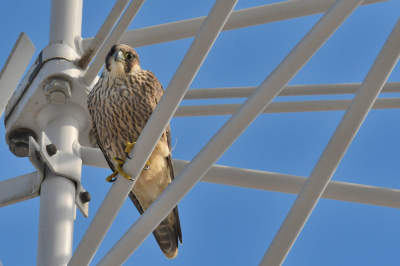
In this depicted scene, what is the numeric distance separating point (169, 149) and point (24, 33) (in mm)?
1276

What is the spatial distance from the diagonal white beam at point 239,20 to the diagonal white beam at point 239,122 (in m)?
1.47

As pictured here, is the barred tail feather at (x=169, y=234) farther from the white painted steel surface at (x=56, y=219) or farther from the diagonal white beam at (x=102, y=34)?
the diagonal white beam at (x=102, y=34)

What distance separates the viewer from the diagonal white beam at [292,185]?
2.95 meters

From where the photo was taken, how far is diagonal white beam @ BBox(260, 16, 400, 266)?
89.4 inches

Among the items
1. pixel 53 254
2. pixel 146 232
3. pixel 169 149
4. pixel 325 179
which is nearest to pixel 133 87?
pixel 169 149

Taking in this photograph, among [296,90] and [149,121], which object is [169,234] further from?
[149,121]

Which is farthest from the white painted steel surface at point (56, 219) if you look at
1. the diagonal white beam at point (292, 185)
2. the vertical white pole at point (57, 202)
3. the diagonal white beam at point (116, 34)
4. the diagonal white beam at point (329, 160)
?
the diagonal white beam at point (329, 160)

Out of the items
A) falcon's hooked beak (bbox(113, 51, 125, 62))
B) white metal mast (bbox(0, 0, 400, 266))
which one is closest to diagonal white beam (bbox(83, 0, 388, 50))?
white metal mast (bbox(0, 0, 400, 266))

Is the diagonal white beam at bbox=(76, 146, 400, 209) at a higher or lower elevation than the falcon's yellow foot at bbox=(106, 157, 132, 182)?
higher

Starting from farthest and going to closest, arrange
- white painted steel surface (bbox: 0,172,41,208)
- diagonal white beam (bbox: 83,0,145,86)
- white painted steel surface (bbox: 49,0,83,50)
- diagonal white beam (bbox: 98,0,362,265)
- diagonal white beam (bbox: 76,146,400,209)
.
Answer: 1. white painted steel surface (bbox: 49,0,83,50)
2. diagonal white beam (bbox: 83,0,145,86)
3. white painted steel surface (bbox: 0,172,41,208)
4. diagonal white beam (bbox: 76,146,400,209)
5. diagonal white beam (bbox: 98,0,362,265)

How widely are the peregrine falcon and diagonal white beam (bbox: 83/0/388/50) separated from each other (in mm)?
197

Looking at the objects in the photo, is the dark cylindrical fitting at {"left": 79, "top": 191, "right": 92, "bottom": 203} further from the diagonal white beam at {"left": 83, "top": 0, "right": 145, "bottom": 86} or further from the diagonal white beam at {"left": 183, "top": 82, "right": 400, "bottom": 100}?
the diagonal white beam at {"left": 183, "top": 82, "right": 400, "bottom": 100}

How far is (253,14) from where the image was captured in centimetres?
382

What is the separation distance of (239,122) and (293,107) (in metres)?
1.83
